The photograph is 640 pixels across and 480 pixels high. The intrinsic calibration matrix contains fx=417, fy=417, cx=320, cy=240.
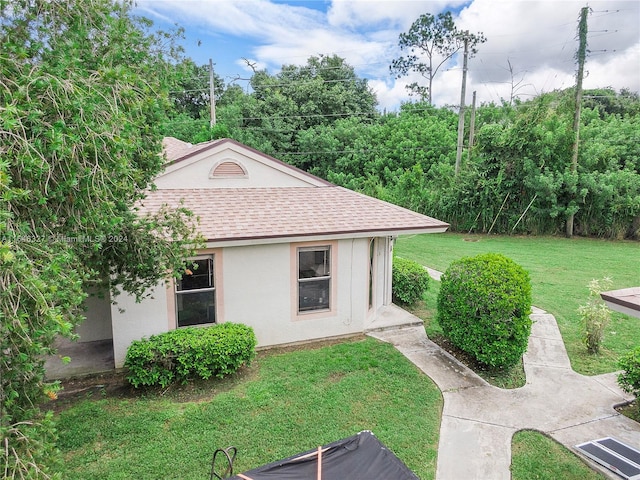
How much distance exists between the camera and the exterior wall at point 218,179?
9680mm

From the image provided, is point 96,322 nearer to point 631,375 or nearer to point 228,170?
point 228,170

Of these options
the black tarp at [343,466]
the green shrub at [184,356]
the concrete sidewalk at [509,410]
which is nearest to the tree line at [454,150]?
the green shrub at [184,356]

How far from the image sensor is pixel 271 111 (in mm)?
31938

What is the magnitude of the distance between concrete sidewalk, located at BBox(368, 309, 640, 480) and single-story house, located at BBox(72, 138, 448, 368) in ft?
6.39

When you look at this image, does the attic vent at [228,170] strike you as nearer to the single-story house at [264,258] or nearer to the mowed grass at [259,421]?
the single-story house at [264,258]

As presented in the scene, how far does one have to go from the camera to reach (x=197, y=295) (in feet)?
27.6

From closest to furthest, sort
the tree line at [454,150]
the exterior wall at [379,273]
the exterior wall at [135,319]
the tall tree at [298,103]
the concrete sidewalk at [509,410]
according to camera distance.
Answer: the concrete sidewalk at [509,410], the exterior wall at [135,319], the exterior wall at [379,273], the tree line at [454,150], the tall tree at [298,103]

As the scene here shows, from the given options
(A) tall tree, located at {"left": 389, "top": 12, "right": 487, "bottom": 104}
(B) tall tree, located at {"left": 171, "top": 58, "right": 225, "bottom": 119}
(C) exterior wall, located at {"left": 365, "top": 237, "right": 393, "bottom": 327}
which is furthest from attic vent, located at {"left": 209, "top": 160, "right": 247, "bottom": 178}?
(A) tall tree, located at {"left": 389, "top": 12, "right": 487, "bottom": 104}

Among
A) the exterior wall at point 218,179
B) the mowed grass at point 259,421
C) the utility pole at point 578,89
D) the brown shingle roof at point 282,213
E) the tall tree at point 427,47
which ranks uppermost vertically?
the tall tree at point 427,47

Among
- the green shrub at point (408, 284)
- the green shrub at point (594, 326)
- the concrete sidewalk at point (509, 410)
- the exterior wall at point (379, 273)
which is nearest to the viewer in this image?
the concrete sidewalk at point (509, 410)

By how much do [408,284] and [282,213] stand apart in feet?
14.4

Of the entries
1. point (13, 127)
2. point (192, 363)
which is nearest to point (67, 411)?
point (192, 363)

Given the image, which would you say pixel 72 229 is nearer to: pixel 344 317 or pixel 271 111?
pixel 344 317

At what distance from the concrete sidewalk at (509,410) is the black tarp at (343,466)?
2156mm
